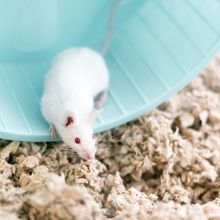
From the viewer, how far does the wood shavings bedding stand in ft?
7.48

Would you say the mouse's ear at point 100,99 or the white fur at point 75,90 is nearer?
the white fur at point 75,90

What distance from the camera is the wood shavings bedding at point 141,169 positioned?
2.28 metres

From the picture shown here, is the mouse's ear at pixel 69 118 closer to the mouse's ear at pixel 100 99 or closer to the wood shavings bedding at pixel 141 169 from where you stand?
the wood shavings bedding at pixel 141 169

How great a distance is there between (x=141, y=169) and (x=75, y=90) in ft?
1.48

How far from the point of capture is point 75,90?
271 cm

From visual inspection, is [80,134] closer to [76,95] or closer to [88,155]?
[88,155]

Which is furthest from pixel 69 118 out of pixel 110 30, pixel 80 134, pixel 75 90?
pixel 110 30

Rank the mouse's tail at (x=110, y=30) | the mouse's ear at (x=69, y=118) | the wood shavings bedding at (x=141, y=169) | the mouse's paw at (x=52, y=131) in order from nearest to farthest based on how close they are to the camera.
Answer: the wood shavings bedding at (x=141, y=169)
the mouse's ear at (x=69, y=118)
the mouse's paw at (x=52, y=131)
the mouse's tail at (x=110, y=30)

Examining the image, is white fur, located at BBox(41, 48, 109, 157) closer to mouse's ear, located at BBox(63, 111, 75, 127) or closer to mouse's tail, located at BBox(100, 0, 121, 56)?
mouse's ear, located at BBox(63, 111, 75, 127)

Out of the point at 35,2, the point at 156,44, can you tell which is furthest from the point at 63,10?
the point at 156,44

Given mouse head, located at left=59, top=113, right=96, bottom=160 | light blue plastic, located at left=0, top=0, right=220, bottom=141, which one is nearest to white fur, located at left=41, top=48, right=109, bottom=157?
mouse head, located at left=59, top=113, right=96, bottom=160

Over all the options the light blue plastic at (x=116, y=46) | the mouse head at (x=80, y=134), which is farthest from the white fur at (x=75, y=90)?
the light blue plastic at (x=116, y=46)

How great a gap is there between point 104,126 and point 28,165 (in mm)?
407

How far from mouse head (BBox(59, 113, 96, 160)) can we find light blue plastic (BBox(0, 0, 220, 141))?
0.44 ft
